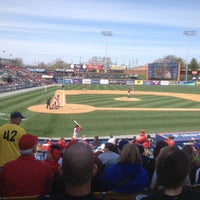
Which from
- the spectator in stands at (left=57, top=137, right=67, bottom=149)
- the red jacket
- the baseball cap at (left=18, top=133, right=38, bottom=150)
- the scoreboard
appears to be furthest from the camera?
the scoreboard

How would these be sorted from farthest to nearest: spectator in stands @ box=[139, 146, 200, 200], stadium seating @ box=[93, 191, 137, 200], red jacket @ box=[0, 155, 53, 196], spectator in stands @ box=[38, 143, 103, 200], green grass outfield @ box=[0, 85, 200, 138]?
green grass outfield @ box=[0, 85, 200, 138] < red jacket @ box=[0, 155, 53, 196] < stadium seating @ box=[93, 191, 137, 200] < spectator in stands @ box=[139, 146, 200, 200] < spectator in stands @ box=[38, 143, 103, 200]

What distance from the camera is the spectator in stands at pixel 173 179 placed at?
9.04 ft

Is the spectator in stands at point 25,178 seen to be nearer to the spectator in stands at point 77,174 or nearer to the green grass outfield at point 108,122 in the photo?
the spectator in stands at point 77,174

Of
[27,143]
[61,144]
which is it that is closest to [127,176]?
[27,143]

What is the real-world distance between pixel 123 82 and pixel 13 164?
236 ft

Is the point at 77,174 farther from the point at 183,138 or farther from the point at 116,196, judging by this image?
the point at 183,138

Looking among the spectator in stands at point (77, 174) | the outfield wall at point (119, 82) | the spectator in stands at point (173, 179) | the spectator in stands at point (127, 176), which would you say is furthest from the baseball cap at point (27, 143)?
the outfield wall at point (119, 82)

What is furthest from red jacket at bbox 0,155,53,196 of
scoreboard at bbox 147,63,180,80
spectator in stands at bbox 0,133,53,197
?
scoreboard at bbox 147,63,180,80

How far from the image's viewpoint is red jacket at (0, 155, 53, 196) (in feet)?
12.1

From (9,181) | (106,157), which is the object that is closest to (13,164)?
(9,181)

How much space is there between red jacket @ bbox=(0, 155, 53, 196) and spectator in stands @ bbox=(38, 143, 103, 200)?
1137 millimetres

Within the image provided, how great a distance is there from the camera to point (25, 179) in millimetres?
3717

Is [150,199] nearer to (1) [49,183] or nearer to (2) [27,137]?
(1) [49,183]

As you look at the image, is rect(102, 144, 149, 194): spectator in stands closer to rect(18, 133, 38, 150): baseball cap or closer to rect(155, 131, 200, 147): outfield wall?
rect(18, 133, 38, 150): baseball cap
